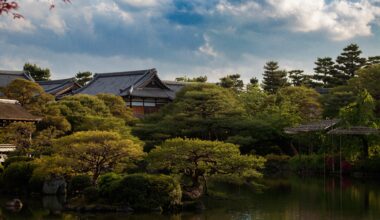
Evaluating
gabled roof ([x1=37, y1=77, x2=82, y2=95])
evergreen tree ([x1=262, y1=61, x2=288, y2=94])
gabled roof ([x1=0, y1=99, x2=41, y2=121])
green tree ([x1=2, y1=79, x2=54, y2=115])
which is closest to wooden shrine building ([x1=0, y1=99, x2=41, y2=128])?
gabled roof ([x1=0, y1=99, x2=41, y2=121])

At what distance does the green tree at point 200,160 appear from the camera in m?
19.5

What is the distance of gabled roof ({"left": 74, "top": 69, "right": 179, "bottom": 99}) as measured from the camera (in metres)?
46.3

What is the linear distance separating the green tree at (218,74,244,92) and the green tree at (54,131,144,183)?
37.5m

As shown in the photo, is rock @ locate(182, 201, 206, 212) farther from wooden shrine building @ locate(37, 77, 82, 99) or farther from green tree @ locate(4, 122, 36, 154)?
wooden shrine building @ locate(37, 77, 82, 99)

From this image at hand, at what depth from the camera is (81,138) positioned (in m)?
20.5

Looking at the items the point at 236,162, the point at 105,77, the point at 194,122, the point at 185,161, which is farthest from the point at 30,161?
the point at 105,77

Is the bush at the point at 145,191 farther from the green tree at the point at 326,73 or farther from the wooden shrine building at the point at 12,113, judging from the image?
the green tree at the point at 326,73

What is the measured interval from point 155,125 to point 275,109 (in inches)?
447

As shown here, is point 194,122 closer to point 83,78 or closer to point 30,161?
point 30,161

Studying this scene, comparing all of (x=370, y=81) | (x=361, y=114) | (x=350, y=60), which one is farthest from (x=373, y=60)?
(x=361, y=114)

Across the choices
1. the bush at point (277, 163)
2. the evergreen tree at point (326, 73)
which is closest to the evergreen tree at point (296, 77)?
the evergreen tree at point (326, 73)

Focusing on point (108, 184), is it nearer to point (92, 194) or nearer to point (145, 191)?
point (92, 194)

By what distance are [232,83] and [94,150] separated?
39.7 m

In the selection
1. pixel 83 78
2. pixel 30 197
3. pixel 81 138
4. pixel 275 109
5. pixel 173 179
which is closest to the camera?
pixel 173 179
